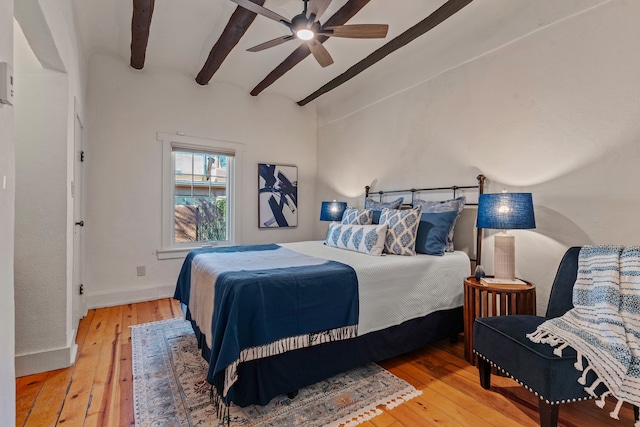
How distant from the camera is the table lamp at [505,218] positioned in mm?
2105

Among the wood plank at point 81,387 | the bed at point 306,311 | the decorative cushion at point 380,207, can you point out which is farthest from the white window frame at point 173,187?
the decorative cushion at point 380,207

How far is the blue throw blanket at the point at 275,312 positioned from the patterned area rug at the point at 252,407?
223 millimetres

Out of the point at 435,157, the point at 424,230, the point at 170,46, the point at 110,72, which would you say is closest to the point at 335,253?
the point at 424,230

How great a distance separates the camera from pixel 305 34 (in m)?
2.32

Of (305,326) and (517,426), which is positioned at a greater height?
(305,326)

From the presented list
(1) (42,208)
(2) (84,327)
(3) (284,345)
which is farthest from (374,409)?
(2) (84,327)

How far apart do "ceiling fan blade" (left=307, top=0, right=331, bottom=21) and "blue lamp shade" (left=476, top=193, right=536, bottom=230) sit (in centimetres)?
176

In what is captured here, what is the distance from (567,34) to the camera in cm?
219

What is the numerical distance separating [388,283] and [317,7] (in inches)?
78.3

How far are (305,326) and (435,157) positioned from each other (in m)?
2.27

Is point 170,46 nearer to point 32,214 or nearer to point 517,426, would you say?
point 32,214

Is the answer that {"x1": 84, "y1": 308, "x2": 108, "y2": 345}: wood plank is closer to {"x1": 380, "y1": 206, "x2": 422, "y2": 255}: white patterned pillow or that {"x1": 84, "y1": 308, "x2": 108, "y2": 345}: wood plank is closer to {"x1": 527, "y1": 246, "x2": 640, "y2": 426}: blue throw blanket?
{"x1": 380, "y1": 206, "x2": 422, "y2": 255}: white patterned pillow

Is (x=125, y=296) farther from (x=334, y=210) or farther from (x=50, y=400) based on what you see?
(x=334, y=210)

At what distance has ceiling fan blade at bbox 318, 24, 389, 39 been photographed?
228 cm
